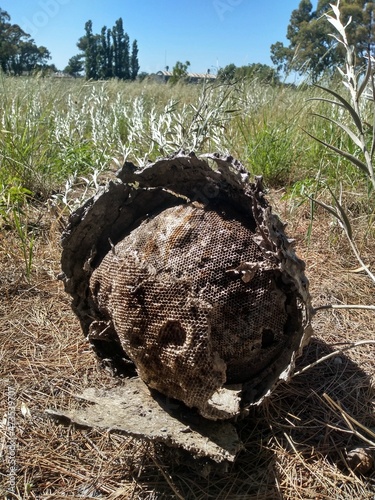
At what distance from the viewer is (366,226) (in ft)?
10.2

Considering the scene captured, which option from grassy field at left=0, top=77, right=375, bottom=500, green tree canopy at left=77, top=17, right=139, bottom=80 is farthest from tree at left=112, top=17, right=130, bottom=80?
grassy field at left=0, top=77, right=375, bottom=500

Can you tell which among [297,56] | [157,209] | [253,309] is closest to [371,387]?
→ [253,309]

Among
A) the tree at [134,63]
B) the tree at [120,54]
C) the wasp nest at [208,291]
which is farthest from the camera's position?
the tree at [134,63]

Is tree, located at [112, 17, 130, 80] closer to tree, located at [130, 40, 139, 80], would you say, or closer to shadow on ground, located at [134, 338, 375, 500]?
tree, located at [130, 40, 139, 80]

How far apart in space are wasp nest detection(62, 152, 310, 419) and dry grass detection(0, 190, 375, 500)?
0.22 metres

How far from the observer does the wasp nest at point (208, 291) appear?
142 centimetres

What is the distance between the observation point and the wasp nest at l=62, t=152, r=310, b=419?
1420 mm

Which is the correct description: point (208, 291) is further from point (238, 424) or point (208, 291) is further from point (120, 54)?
point (120, 54)

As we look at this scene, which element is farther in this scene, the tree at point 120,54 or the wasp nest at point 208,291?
the tree at point 120,54

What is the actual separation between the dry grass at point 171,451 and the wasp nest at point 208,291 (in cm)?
22

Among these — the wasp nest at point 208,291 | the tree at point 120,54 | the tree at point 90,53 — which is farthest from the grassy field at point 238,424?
the tree at point 120,54

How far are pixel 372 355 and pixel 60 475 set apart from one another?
144 centimetres

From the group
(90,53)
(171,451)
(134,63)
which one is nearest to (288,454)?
(171,451)

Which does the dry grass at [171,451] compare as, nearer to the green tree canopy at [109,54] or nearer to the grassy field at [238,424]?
the grassy field at [238,424]
